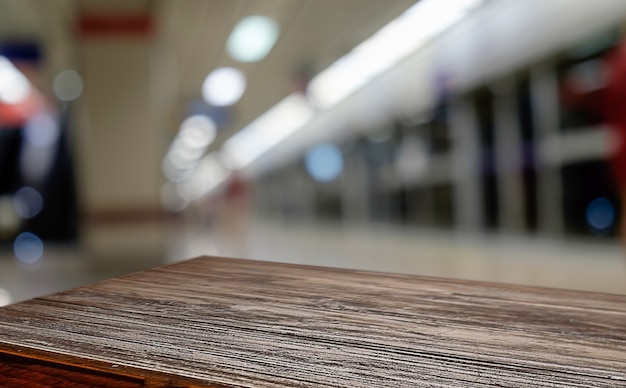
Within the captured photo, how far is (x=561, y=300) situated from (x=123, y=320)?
0.42 m

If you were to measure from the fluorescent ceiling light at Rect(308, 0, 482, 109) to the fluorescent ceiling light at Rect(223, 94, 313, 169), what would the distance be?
21.4 inches

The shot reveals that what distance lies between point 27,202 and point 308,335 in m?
10.5

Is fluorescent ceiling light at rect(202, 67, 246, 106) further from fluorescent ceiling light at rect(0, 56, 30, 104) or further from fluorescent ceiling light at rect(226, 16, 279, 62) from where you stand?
fluorescent ceiling light at rect(0, 56, 30, 104)

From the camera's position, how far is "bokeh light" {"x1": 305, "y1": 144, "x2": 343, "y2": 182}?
13711 millimetres

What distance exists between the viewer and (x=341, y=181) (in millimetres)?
13711

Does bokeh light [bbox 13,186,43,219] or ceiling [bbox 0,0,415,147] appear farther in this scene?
bokeh light [bbox 13,186,43,219]

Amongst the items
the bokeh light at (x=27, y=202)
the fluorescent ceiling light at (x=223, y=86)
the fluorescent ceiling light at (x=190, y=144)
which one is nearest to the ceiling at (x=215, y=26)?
the fluorescent ceiling light at (x=223, y=86)

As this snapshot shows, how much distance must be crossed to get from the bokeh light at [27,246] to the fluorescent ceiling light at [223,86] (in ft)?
12.6

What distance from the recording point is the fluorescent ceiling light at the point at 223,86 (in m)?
10.9

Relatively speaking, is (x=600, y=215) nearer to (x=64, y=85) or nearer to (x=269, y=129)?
(x=64, y=85)

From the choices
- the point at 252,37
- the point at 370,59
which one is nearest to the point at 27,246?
the point at 252,37

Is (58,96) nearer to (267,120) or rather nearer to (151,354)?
(267,120)

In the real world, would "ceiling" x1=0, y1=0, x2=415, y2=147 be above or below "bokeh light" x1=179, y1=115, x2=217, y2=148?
below

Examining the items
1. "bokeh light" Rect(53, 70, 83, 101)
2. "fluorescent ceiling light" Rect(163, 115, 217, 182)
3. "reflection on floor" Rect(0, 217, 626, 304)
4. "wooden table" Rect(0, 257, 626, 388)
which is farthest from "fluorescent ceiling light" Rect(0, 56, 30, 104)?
"wooden table" Rect(0, 257, 626, 388)
